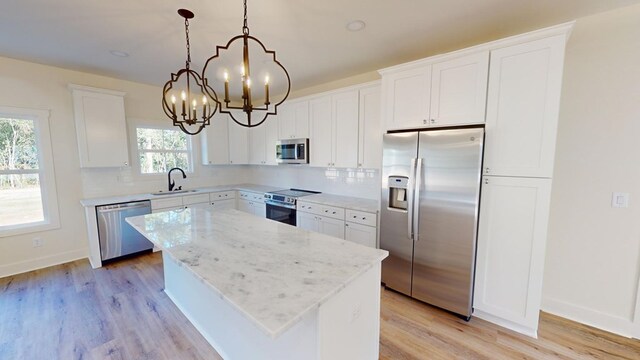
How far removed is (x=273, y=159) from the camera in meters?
4.56

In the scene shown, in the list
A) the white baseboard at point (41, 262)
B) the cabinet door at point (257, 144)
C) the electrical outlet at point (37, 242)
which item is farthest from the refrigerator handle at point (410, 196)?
the electrical outlet at point (37, 242)

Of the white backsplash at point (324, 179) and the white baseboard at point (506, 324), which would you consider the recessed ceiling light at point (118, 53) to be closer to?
the white backsplash at point (324, 179)

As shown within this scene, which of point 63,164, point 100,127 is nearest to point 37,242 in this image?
point 63,164

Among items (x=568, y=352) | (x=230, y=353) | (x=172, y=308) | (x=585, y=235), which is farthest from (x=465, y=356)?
(x=172, y=308)

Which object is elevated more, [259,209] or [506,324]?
[259,209]

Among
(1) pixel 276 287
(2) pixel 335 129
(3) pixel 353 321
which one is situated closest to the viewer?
(1) pixel 276 287

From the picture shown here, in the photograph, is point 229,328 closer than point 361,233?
Yes

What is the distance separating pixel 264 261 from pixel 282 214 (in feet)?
8.48

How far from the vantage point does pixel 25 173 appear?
3.32 metres

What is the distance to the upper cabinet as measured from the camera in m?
2.21

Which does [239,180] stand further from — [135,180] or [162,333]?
[162,333]

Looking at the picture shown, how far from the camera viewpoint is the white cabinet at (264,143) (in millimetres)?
4512

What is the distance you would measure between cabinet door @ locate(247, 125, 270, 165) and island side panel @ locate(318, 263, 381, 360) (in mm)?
3640

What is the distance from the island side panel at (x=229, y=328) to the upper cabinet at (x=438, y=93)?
6.89 ft
